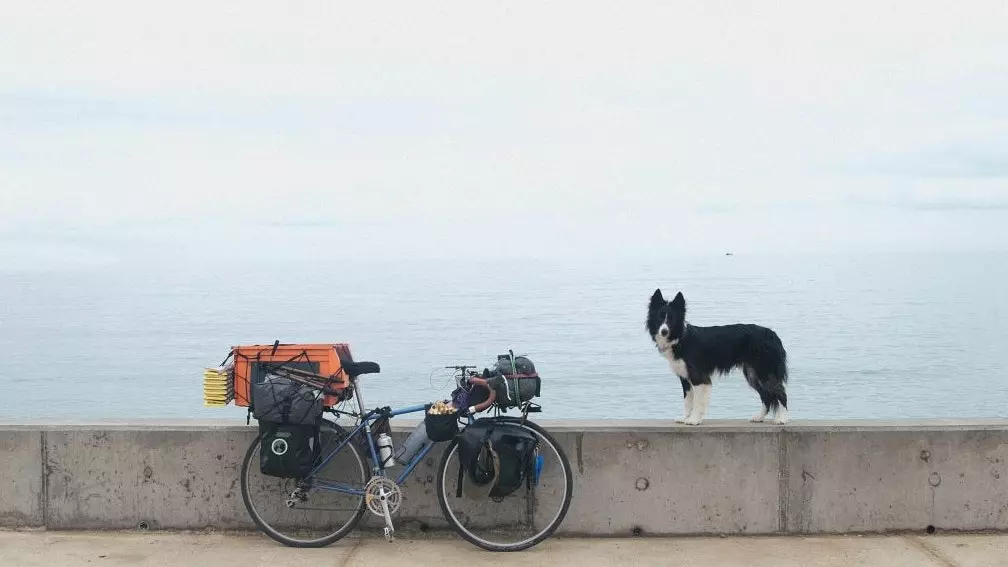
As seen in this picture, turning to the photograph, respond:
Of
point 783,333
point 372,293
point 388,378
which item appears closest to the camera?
point 388,378

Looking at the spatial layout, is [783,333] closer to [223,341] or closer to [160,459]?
[223,341]

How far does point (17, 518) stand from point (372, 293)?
115899 mm

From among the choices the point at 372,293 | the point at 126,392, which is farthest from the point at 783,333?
the point at 372,293

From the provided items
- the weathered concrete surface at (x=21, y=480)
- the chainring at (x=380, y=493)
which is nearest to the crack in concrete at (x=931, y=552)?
the chainring at (x=380, y=493)

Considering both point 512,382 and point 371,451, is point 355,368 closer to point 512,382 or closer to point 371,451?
point 371,451

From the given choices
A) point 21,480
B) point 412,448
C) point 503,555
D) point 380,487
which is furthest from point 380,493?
point 21,480

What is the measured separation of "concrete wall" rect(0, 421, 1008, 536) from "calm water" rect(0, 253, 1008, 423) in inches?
30.8

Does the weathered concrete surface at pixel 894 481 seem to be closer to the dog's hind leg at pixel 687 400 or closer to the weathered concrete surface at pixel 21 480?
the dog's hind leg at pixel 687 400

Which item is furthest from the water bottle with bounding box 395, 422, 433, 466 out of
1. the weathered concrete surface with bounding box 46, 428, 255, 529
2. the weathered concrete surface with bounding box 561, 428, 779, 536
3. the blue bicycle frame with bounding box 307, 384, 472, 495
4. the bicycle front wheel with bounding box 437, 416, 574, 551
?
the weathered concrete surface with bounding box 46, 428, 255, 529

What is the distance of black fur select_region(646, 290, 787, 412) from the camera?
25.3 ft

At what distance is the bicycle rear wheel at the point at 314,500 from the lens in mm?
7227

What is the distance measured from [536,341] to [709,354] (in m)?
58.6

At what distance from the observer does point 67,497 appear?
24.8ft

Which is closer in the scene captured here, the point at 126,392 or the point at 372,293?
the point at 126,392
